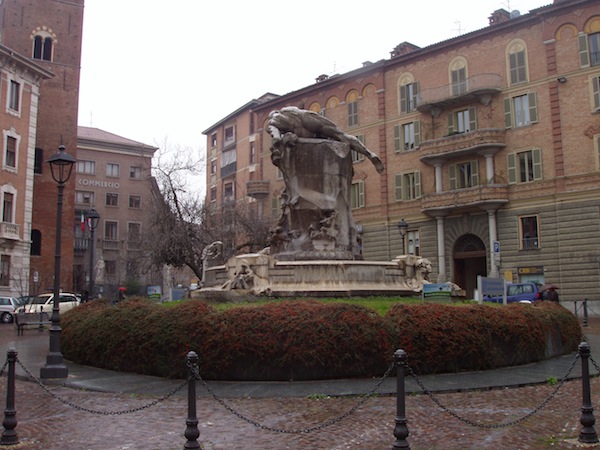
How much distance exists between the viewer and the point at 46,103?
A: 168 ft

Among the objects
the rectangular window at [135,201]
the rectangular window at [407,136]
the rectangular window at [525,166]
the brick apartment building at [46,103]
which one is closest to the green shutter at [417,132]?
the rectangular window at [407,136]

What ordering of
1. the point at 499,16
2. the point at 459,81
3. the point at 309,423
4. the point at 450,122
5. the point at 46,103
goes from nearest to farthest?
1. the point at 309,423
2. the point at 459,81
3. the point at 450,122
4. the point at 499,16
5. the point at 46,103

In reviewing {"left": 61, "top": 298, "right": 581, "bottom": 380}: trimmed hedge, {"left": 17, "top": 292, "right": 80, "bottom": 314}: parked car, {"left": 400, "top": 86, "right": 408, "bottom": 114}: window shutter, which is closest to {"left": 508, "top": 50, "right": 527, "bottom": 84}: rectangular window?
{"left": 400, "top": 86, "right": 408, "bottom": 114}: window shutter

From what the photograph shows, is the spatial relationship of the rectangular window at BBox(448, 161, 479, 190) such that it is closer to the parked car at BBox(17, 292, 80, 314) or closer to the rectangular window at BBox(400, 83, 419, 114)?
the rectangular window at BBox(400, 83, 419, 114)

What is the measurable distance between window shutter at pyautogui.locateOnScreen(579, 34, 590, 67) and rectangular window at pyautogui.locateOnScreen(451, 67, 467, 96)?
765 cm

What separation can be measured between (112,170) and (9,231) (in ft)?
104

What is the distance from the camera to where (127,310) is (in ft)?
39.8

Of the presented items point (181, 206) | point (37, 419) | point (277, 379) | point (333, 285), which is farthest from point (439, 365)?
point (181, 206)

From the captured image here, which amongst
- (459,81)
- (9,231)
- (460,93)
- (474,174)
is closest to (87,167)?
(9,231)

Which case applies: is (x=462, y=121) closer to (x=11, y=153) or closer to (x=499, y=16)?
(x=499, y=16)

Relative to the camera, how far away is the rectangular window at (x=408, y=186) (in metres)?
45.1

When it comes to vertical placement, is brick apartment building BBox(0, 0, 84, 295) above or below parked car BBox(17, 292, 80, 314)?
above

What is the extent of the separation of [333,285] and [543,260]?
2726 centimetres

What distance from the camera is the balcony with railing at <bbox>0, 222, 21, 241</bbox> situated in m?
41.5
